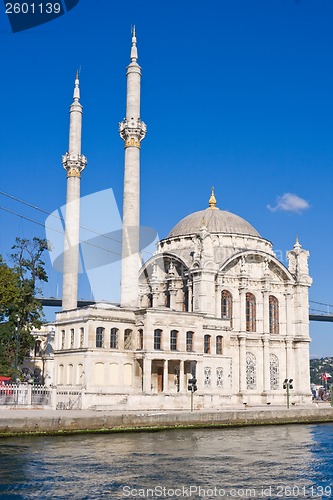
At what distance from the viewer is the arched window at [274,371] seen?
186ft

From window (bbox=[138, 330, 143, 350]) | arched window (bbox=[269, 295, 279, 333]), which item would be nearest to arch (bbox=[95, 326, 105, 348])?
window (bbox=[138, 330, 143, 350])

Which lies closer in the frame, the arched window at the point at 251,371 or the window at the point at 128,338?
the window at the point at 128,338

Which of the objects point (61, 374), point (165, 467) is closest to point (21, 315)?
point (61, 374)

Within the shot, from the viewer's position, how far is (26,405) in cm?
3662

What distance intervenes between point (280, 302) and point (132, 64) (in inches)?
923

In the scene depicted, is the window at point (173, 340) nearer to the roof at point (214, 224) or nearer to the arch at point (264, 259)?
the arch at point (264, 259)

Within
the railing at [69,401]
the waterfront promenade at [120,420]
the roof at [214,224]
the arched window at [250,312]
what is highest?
the roof at [214,224]

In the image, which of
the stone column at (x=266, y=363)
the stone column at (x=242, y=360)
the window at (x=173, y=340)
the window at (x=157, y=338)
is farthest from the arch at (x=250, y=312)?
the window at (x=157, y=338)

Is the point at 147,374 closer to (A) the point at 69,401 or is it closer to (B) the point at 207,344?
(B) the point at 207,344

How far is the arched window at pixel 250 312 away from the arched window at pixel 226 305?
1.95 metres

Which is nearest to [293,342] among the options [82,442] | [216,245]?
[216,245]

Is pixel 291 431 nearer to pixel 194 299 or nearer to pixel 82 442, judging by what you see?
pixel 82 442

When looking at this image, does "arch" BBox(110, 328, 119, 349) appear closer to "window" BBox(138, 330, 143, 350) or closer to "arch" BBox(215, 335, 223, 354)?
→ "window" BBox(138, 330, 143, 350)

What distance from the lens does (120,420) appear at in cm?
3219
